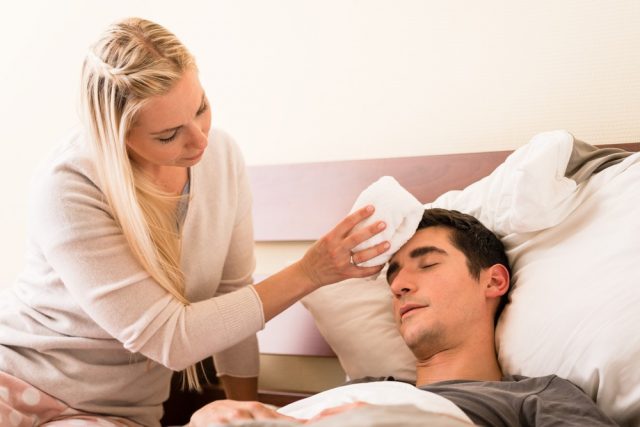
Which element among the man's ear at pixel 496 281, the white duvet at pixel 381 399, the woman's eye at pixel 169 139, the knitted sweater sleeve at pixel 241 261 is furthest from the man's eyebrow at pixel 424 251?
the woman's eye at pixel 169 139

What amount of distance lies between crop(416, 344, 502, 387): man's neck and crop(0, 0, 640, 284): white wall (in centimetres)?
59

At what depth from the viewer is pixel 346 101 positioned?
6.34 ft

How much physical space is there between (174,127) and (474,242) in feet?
2.25

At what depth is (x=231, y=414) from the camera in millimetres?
1133

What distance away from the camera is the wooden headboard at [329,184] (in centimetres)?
171

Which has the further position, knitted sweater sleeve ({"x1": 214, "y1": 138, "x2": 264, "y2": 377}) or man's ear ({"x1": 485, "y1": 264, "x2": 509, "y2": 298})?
knitted sweater sleeve ({"x1": 214, "y1": 138, "x2": 264, "y2": 377})

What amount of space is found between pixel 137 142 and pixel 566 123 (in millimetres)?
1038

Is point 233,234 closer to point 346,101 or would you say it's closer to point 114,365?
point 114,365

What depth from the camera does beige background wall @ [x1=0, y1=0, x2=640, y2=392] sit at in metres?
1.62

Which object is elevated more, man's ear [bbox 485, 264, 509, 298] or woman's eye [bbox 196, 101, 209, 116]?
woman's eye [bbox 196, 101, 209, 116]

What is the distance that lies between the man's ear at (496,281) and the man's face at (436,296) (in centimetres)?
1

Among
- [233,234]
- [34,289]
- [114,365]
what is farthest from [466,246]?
[34,289]

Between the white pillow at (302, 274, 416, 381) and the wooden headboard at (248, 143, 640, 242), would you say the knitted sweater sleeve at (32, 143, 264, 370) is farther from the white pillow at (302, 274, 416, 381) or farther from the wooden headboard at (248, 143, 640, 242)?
the wooden headboard at (248, 143, 640, 242)

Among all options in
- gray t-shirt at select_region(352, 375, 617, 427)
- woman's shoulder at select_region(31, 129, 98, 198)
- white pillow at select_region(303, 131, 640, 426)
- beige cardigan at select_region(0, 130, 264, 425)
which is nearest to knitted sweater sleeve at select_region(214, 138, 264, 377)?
beige cardigan at select_region(0, 130, 264, 425)
